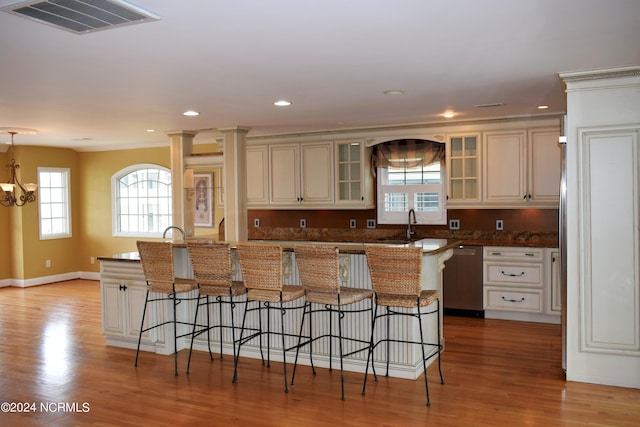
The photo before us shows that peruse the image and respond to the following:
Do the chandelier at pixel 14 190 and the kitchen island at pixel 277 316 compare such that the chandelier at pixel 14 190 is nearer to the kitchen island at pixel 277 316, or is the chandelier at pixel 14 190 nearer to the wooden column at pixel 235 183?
the wooden column at pixel 235 183

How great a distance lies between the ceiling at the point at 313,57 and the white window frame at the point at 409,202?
4.67 ft

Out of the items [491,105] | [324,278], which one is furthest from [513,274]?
[324,278]

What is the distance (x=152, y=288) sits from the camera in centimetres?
477

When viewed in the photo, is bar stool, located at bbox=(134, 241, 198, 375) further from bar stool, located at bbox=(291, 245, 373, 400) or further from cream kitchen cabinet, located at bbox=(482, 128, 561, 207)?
cream kitchen cabinet, located at bbox=(482, 128, 561, 207)

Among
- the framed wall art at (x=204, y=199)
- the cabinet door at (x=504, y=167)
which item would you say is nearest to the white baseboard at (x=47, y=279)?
the framed wall art at (x=204, y=199)

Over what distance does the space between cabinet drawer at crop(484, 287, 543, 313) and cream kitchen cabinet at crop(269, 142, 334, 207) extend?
94.9 inches

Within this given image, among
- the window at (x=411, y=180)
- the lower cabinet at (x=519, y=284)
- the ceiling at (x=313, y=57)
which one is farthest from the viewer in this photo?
the window at (x=411, y=180)

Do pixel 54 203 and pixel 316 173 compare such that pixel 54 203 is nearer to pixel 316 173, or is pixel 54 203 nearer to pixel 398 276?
pixel 316 173

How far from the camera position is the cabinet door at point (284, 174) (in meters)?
7.75

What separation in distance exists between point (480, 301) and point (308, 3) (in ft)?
15.9

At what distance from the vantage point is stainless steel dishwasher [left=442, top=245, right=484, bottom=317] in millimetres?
6508

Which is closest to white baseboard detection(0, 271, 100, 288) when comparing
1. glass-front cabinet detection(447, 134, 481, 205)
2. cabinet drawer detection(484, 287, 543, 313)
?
glass-front cabinet detection(447, 134, 481, 205)

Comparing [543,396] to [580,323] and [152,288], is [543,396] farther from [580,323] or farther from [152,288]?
[152,288]

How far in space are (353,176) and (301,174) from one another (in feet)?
2.45
